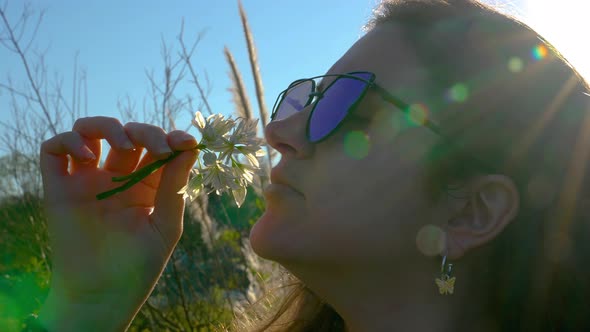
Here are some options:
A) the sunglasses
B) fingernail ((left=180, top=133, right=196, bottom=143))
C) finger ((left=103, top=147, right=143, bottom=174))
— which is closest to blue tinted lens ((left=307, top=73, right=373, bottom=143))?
the sunglasses

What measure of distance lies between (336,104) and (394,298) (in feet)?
1.75

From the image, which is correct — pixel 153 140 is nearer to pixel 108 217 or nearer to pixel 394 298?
pixel 108 217

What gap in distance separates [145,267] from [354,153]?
723mm

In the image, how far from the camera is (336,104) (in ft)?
5.25

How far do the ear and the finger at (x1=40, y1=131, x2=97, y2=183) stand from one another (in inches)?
40.6

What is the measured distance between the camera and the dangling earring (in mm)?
1502

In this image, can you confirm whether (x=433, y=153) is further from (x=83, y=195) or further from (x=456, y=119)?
(x=83, y=195)

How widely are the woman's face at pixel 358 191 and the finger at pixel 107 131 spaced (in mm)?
444

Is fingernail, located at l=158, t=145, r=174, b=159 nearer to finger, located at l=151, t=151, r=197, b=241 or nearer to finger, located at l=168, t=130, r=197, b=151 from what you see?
finger, located at l=168, t=130, r=197, b=151

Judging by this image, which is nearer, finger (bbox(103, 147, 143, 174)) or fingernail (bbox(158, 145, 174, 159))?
fingernail (bbox(158, 145, 174, 159))

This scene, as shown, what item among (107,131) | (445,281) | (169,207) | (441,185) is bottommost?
(445,281)

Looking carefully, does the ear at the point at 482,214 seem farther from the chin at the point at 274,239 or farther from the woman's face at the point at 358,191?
the chin at the point at 274,239

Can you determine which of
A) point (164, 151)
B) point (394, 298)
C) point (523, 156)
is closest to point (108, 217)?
point (164, 151)

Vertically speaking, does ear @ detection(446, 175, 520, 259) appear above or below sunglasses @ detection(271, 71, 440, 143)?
below
